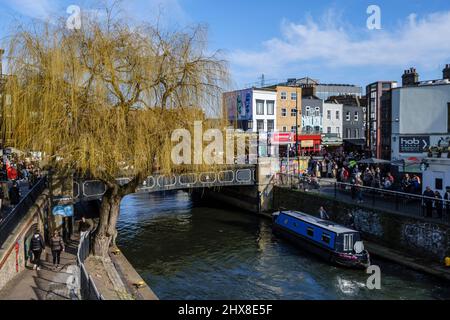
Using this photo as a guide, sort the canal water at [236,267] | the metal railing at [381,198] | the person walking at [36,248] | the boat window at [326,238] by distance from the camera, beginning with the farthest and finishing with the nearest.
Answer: the boat window at [326,238]
the metal railing at [381,198]
the canal water at [236,267]
the person walking at [36,248]

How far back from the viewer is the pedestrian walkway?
13.9 meters

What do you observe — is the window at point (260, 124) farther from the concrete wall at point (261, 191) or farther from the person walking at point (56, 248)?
the person walking at point (56, 248)

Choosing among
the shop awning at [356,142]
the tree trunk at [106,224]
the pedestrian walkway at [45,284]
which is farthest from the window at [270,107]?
the pedestrian walkway at [45,284]

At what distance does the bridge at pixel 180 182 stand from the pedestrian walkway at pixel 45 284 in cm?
900

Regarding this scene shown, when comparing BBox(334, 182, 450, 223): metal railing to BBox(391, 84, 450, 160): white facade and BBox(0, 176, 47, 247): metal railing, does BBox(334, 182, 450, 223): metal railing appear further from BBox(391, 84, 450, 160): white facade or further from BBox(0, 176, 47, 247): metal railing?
BBox(0, 176, 47, 247): metal railing

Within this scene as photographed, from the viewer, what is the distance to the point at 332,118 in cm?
6462

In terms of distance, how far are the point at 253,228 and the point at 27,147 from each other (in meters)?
18.6

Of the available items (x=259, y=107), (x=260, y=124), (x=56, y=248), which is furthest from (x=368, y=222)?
(x=259, y=107)

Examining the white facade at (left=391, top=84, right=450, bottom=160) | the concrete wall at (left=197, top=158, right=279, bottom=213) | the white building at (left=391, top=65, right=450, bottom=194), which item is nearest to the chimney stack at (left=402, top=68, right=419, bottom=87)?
the white building at (left=391, top=65, right=450, bottom=194)

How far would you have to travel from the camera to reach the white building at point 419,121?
31.0m

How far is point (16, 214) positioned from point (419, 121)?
27340mm

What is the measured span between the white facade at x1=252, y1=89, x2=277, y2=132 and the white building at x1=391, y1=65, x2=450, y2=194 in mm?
22449

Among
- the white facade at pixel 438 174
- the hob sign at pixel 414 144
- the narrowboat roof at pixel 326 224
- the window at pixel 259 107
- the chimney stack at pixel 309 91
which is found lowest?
the narrowboat roof at pixel 326 224

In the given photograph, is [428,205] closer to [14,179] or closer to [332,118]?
[14,179]
